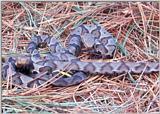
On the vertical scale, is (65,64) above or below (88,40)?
below

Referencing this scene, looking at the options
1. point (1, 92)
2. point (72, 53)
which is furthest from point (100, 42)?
point (1, 92)

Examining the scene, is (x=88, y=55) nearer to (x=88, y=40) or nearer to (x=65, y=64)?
(x=88, y=40)

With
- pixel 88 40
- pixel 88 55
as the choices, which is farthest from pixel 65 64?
pixel 88 40

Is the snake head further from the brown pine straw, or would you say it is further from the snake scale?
the brown pine straw

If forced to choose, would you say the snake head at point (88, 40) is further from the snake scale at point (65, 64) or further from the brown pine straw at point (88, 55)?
the brown pine straw at point (88, 55)

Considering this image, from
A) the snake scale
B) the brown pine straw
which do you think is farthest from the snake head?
the brown pine straw
